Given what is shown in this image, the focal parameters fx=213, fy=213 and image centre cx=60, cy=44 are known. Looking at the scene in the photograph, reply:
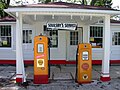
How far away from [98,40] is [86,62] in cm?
604

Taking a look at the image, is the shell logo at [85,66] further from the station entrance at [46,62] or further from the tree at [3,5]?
the tree at [3,5]

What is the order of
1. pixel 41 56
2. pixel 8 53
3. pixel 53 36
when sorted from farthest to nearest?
pixel 53 36 < pixel 8 53 < pixel 41 56

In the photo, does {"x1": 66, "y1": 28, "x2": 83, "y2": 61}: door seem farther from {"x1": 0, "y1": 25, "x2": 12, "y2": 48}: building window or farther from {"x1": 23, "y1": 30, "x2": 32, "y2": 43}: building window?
{"x1": 0, "y1": 25, "x2": 12, "y2": 48}: building window

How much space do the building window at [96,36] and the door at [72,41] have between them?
785mm

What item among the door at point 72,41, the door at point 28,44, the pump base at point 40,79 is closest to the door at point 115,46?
the door at point 72,41

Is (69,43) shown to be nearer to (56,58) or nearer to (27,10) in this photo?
(56,58)

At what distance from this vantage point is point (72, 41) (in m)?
14.3

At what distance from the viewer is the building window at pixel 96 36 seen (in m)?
14.3

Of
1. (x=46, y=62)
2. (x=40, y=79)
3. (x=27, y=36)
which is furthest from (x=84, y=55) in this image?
(x=27, y=36)

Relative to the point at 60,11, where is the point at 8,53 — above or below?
below

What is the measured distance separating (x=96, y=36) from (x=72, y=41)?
5.47 ft

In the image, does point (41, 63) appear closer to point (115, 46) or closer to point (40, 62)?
point (40, 62)

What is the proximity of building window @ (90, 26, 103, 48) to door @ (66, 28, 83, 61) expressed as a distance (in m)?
0.78

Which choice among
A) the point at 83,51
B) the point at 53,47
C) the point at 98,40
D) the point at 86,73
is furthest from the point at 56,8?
the point at 98,40
